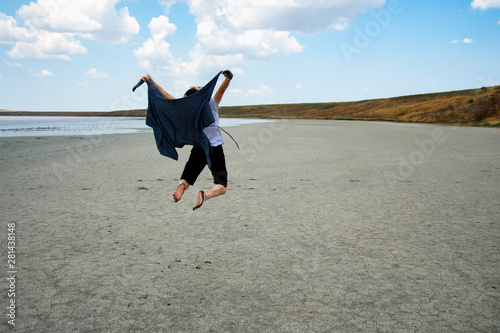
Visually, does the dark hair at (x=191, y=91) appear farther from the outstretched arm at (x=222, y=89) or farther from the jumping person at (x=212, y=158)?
the outstretched arm at (x=222, y=89)

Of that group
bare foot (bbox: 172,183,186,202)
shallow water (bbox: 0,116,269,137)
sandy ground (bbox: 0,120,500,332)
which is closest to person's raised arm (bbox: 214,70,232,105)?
bare foot (bbox: 172,183,186,202)

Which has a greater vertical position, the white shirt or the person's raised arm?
the person's raised arm

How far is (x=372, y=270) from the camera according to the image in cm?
319

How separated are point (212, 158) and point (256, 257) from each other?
64.9 inches

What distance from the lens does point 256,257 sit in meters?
3.48

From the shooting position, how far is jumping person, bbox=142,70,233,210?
454cm

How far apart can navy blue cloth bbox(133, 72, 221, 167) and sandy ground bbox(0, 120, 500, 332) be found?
0.98 metres

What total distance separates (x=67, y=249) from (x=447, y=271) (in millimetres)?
3486

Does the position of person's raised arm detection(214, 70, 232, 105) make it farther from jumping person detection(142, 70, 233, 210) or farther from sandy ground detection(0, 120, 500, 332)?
sandy ground detection(0, 120, 500, 332)

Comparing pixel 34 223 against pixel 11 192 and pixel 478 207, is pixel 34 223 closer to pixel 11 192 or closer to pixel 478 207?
pixel 11 192

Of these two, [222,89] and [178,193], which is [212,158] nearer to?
[178,193]

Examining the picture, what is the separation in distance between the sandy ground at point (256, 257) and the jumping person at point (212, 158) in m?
0.34

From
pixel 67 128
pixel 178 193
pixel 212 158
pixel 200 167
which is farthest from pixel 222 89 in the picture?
pixel 67 128

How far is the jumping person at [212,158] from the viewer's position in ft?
14.9
